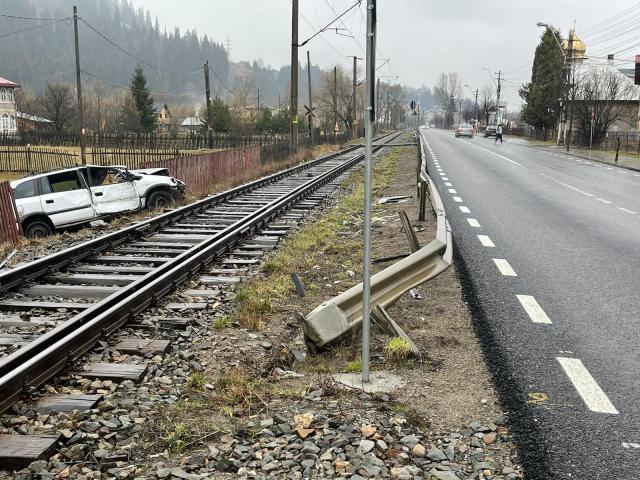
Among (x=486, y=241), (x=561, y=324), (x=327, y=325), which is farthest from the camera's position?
Answer: (x=486, y=241)

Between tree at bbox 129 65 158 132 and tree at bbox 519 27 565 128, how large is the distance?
165 feet

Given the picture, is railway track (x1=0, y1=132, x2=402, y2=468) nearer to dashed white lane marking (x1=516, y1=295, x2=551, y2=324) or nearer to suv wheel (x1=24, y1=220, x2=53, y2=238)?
suv wheel (x1=24, y1=220, x2=53, y2=238)

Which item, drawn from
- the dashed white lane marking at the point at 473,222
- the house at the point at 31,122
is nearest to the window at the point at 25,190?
the dashed white lane marking at the point at 473,222

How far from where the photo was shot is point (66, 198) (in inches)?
593

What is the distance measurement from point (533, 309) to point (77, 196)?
453 inches

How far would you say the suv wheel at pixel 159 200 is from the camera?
17.0m

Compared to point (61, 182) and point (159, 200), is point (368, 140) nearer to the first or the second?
point (61, 182)

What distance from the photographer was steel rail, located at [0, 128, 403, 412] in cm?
480

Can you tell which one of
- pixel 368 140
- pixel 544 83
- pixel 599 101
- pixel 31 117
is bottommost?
pixel 368 140

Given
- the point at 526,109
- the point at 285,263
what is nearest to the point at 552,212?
the point at 285,263

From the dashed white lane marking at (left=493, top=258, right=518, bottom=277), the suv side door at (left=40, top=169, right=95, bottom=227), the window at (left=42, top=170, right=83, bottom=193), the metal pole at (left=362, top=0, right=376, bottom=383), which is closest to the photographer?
the metal pole at (left=362, top=0, right=376, bottom=383)

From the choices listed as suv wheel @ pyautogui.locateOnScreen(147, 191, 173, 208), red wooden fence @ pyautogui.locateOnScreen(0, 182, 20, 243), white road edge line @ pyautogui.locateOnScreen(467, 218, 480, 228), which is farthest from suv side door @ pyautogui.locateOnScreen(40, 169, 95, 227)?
white road edge line @ pyautogui.locateOnScreen(467, 218, 480, 228)

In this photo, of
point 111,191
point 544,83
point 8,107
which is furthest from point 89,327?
point 8,107

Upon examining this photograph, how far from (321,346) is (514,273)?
3869 millimetres
